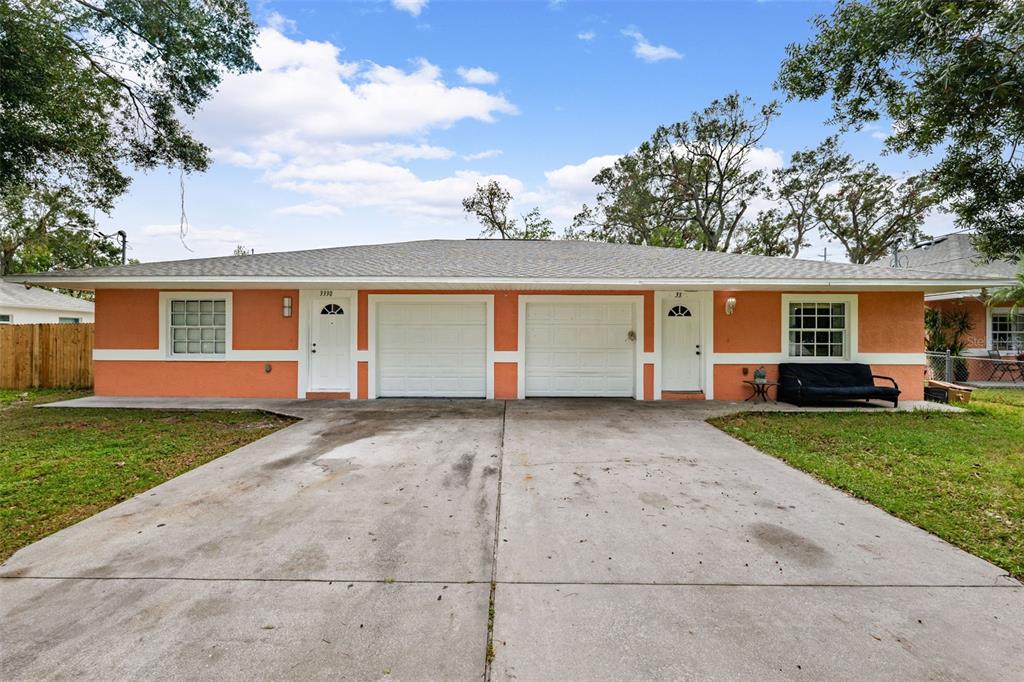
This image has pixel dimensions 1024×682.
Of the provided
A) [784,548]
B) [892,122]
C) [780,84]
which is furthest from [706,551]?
[892,122]

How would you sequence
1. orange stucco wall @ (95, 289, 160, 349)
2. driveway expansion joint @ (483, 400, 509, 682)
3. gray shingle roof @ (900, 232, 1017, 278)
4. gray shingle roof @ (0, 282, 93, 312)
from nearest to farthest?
driveway expansion joint @ (483, 400, 509, 682) < orange stucco wall @ (95, 289, 160, 349) < gray shingle roof @ (900, 232, 1017, 278) < gray shingle roof @ (0, 282, 93, 312)

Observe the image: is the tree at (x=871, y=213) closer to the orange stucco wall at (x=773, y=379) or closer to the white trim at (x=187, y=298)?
the orange stucco wall at (x=773, y=379)

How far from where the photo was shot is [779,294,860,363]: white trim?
29.9 ft

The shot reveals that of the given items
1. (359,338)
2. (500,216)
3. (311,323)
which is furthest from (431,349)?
(500,216)

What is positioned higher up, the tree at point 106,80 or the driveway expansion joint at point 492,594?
the tree at point 106,80

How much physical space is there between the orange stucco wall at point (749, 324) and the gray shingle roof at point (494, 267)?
61 cm

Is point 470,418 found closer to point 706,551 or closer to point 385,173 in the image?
point 706,551

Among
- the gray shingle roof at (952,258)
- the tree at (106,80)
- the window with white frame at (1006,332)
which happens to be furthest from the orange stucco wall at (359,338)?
the gray shingle roof at (952,258)

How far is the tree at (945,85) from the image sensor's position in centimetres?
441

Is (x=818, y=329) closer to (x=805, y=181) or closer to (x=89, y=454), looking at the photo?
(x=89, y=454)

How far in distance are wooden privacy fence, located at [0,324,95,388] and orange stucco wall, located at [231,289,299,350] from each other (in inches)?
189

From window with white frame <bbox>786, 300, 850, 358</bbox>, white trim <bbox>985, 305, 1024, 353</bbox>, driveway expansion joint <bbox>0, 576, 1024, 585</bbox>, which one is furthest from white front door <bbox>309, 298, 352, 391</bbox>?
white trim <bbox>985, 305, 1024, 353</bbox>

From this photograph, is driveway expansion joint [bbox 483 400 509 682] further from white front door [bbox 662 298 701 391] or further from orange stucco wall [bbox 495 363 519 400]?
white front door [bbox 662 298 701 391]

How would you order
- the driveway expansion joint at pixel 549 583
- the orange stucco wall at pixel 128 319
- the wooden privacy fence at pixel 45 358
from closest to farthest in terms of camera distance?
the driveway expansion joint at pixel 549 583, the orange stucco wall at pixel 128 319, the wooden privacy fence at pixel 45 358
